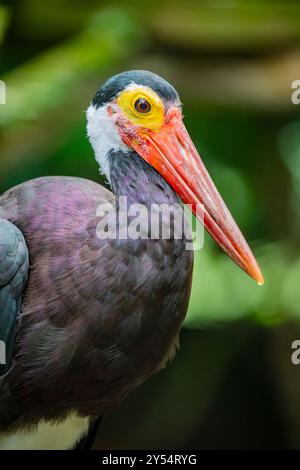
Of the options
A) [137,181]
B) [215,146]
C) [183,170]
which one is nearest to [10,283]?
[137,181]

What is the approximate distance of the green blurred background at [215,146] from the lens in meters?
3.63

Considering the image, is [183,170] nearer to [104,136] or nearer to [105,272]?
[104,136]

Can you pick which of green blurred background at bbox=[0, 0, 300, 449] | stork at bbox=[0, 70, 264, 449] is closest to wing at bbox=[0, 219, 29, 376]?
stork at bbox=[0, 70, 264, 449]

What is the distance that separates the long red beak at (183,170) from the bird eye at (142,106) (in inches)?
1.9

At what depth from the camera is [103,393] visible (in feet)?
6.26

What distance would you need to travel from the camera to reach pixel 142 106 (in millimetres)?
1899

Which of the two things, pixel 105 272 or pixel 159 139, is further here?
pixel 159 139

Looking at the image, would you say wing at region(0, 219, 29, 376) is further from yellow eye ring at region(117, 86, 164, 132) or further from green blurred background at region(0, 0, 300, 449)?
green blurred background at region(0, 0, 300, 449)

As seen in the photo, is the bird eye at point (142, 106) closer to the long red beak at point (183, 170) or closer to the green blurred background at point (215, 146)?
the long red beak at point (183, 170)

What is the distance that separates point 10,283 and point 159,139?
19.7 inches

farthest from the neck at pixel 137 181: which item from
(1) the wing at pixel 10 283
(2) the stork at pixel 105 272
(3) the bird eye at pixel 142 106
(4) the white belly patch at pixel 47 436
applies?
(4) the white belly patch at pixel 47 436

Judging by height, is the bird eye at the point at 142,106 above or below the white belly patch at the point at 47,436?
above

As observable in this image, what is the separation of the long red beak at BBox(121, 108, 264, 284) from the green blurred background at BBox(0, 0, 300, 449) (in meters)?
1.59
